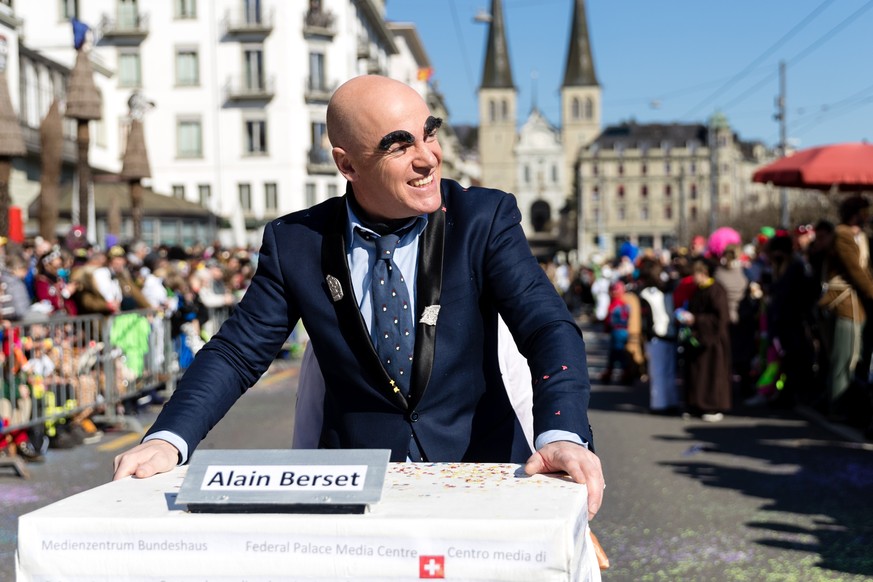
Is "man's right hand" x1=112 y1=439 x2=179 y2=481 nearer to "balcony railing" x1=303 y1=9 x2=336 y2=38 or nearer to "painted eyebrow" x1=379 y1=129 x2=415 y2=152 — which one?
"painted eyebrow" x1=379 y1=129 x2=415 y2=152

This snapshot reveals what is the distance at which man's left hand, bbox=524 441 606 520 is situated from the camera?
2.00 metres

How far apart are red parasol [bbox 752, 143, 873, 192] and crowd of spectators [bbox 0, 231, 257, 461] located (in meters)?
7.56

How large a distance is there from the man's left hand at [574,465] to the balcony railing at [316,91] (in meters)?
51.2

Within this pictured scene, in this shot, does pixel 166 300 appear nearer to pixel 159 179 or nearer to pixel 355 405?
pixel 355 405

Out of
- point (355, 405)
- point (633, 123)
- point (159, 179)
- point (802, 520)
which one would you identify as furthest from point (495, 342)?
point (633, 123)

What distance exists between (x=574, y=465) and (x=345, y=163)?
0.91 meters

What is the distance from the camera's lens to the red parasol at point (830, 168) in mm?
12742

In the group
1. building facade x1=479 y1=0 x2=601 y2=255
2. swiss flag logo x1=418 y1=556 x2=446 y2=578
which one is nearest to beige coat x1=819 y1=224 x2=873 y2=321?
swiss flag logo x1=418 y1=556 x2=446 y2=578

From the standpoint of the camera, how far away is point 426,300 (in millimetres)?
2518

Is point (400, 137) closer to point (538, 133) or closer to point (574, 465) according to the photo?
point (574, 465)

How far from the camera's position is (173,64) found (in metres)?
52.6

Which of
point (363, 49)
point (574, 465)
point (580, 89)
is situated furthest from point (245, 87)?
point (580, 89)

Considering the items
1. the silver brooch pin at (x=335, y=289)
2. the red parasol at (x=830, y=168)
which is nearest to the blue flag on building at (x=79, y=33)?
the red parasol at (x=830, y=168)

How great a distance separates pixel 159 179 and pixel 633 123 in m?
99.9
